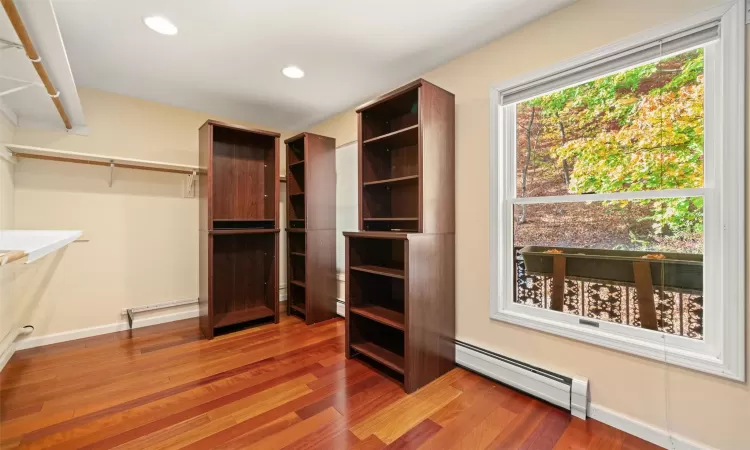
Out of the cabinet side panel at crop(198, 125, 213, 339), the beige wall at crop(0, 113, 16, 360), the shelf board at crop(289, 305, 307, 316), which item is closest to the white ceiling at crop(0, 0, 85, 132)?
the beige wall at crop(0, 113, 16, 360)

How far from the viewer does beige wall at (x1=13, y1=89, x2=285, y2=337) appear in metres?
2.59

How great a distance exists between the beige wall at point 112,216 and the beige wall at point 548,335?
2.85 metres

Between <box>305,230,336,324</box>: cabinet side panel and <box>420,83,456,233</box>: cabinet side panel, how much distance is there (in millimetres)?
1592

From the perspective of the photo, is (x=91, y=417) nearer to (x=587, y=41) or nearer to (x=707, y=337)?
(x=707, y=337)

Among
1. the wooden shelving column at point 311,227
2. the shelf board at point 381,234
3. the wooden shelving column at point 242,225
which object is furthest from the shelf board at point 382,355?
the wooden shelving column at point 242,225

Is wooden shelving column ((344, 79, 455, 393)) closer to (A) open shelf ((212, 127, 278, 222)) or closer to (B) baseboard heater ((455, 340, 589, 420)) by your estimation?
(B) baseboard heater ((455, 340, 589, 420))

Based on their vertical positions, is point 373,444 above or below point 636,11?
below

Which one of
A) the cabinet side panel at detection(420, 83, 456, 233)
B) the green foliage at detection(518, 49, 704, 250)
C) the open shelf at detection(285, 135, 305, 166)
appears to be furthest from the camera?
the open shelf at detection(285, 135, 305, 166)

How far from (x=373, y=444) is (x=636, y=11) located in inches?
102

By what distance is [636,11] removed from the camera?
5.08 ft

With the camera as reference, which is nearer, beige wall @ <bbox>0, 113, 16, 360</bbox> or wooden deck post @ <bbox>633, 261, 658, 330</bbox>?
wooden deck post @ <bbox>633, 261, 658, 330</bbox>

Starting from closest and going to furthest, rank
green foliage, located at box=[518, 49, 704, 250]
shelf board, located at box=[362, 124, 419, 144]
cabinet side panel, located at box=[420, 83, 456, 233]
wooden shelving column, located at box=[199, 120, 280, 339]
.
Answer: green foliage, located at box=[518, 49, 704, 250] → cabinet side panel, located at box=[420, 83, 456, 233] → shelf board, located at box=[362, 124, 419, 144] → wooden shelving column, located at box=[199, 120, 280, 339]

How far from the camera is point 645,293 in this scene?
5.36ft

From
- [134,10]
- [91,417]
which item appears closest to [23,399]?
[91,417]
